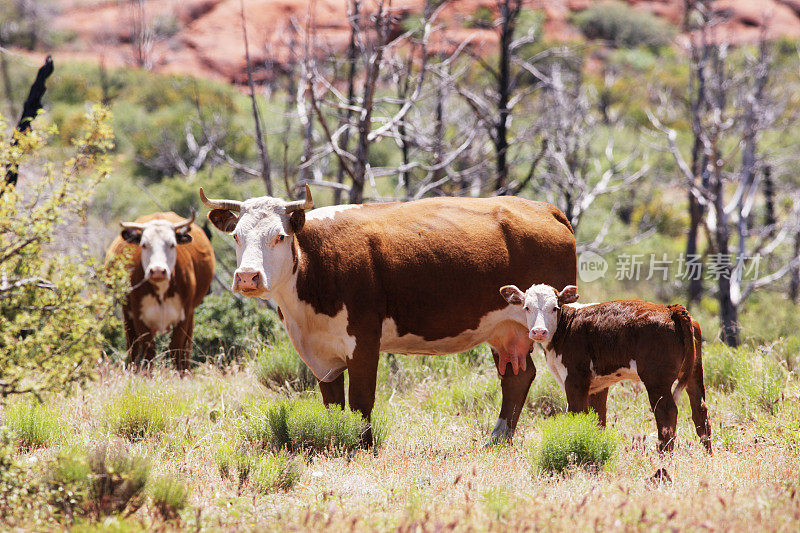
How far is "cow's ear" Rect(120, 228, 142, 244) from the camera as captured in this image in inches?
341

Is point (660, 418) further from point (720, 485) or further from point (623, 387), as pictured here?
point (623, 387)

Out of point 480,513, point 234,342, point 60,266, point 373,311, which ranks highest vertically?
point 60,266

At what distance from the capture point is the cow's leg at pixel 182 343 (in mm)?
9469

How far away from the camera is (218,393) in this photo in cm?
784

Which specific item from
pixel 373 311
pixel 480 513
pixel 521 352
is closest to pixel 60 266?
pixel 373 311

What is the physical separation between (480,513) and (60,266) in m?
2.96

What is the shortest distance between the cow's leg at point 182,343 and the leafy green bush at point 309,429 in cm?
356

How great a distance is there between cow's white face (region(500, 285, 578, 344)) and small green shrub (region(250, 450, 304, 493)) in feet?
6.65

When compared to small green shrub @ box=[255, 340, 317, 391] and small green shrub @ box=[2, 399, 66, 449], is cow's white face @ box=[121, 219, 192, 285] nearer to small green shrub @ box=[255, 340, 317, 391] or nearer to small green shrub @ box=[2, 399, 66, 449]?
small green shrub @ box=[255, 340, 317, 391]

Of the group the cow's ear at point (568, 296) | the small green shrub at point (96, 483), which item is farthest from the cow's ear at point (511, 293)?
the small green shrub at point (96, 483)

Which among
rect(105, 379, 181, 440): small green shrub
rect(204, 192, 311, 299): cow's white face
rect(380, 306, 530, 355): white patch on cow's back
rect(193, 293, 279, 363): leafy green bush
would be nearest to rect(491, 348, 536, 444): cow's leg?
rect(380, 306, 530, 355): white patch on cow's back

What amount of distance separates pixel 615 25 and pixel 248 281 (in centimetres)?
5293

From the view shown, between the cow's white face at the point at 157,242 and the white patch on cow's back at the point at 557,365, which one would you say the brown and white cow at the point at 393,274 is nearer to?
the white patch on cow's back at the point at 557,365

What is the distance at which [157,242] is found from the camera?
28.4 ft
